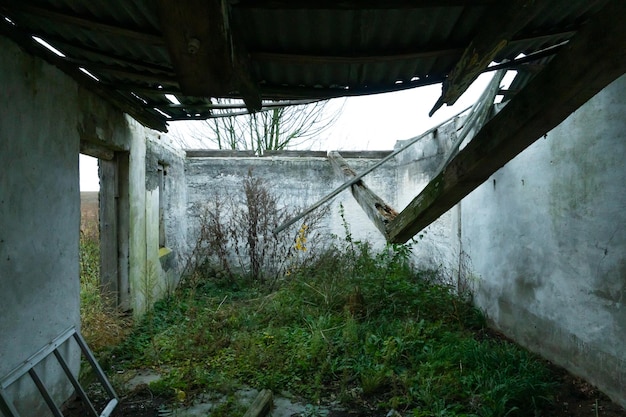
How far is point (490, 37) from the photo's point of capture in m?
2.10

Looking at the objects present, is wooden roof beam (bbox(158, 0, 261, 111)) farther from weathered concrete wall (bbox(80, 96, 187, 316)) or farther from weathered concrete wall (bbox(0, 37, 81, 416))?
weathered concrete wall (bbox(80, 96, 187, 316))

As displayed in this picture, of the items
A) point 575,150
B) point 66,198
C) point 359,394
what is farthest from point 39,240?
point 575,150

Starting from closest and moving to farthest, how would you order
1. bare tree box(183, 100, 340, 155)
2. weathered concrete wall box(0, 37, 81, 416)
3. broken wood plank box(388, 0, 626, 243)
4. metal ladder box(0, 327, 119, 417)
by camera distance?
1. broken wood plank box(388, 0, 626, 243)
2. metal ladder box(0, 327, 119, 417)
3. weathered concrete wall box(0, 37, 81, 416)
4. bare tree box(183, 100, 340, 155)

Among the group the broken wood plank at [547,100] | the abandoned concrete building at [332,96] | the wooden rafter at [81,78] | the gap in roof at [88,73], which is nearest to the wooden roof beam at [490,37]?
the abandoned concrete building at [332,96]

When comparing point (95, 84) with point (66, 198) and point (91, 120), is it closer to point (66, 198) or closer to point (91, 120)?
point (91, 120)

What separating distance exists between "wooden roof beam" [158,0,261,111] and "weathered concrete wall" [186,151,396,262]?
5.65 meters

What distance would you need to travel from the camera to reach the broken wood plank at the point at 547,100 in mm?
1799

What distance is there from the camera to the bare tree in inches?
456

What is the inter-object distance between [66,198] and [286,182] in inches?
210

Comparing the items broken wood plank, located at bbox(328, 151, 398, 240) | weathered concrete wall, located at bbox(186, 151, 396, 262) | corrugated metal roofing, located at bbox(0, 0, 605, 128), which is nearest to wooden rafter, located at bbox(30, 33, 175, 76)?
corrugated metal roofing, located at bbox(0, 0, 605, 128)

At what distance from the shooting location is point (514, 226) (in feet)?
14.4

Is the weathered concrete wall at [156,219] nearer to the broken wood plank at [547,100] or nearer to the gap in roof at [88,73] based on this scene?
the gap in roof at [88,73]

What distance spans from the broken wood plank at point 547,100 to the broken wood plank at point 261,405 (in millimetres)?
2306

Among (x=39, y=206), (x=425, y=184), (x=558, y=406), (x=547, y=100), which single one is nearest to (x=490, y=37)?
(x=547, y=100)
